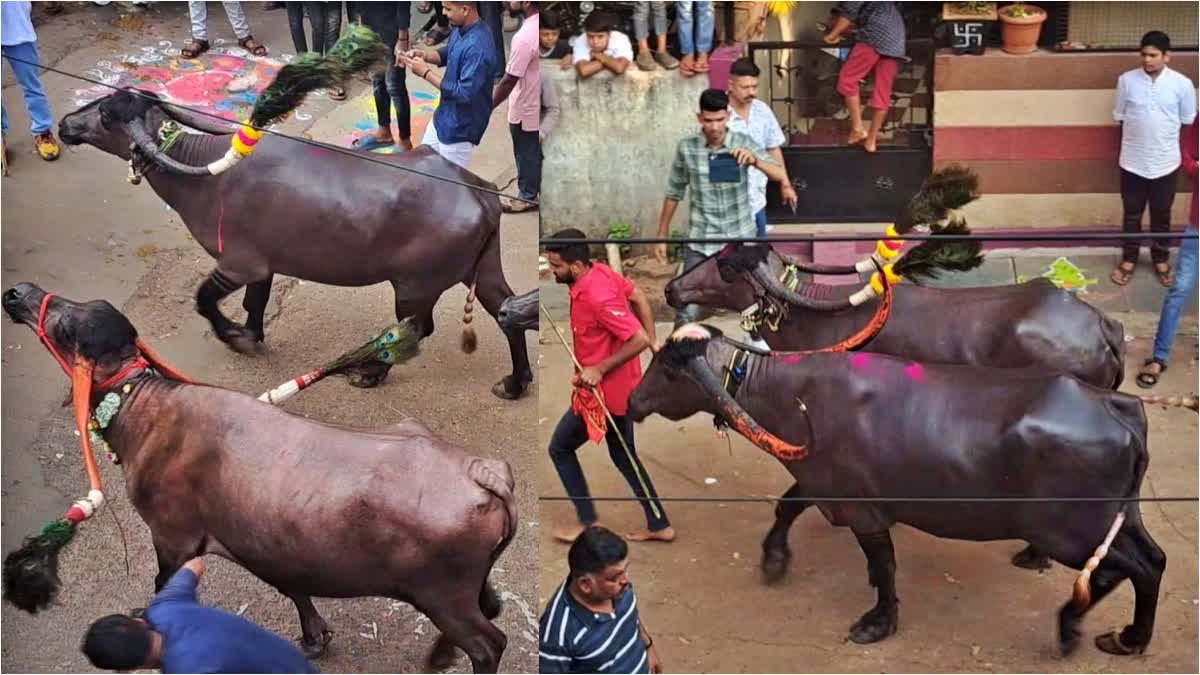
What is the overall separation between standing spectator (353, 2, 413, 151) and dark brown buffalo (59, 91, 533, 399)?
0.09 meters

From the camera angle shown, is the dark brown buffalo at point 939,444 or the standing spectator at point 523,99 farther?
the standing spectator at point 523,99

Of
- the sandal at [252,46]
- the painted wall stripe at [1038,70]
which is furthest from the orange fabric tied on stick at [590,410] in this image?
the painted wall stripe at [1038,70]

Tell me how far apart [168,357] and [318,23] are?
1.18m

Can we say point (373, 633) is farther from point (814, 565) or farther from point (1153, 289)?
point (1153, 289)

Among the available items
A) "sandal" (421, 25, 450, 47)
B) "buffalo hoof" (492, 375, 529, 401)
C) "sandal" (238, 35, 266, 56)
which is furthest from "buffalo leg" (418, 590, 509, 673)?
"sandal" (238, 35, 266, 56)

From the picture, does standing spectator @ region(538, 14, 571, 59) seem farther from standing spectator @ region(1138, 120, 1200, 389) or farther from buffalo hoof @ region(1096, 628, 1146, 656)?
buffalo hoof @ region(1096, 628, 1146, 656)

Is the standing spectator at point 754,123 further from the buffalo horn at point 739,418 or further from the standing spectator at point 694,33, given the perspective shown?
the buffalo horn at point 739,418

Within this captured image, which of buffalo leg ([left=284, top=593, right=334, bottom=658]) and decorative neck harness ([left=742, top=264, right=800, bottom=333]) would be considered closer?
buffalo leg ([left=284, top=593, right=334, bottom=658])

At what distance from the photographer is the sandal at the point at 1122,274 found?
648 cm

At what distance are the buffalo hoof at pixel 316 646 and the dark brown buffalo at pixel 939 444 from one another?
1.30m

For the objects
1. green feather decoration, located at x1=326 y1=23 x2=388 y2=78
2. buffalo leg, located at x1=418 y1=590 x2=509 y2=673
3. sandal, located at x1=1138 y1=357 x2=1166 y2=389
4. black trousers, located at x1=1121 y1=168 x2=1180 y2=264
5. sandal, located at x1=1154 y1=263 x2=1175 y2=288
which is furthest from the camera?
sandal, located at x1=1154 y1=263 x2=1175 y2=288

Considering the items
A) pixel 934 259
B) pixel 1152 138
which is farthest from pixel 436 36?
pixel 1152 138

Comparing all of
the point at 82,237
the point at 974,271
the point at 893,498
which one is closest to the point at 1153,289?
the point at 974,271

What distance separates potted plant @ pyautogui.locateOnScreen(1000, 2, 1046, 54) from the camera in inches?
257
